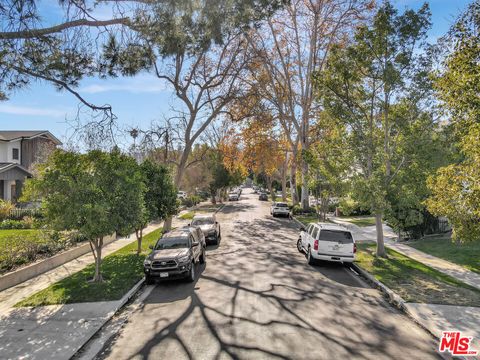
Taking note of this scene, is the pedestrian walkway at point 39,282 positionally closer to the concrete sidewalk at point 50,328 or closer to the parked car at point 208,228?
the concrete sidewalk at point 50,328

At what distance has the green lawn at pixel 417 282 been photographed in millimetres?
10680

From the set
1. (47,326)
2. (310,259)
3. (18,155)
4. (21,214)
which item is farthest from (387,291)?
(18,155)

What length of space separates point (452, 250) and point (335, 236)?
6.85m

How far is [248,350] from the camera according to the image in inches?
291

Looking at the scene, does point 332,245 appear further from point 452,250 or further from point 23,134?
point 23,134

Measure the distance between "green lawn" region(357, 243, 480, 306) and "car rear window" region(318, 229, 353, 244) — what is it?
4.67 ft

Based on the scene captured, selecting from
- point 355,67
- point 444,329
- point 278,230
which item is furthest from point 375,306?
point 278,230

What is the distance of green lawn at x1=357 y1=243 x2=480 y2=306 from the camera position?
1068 centimetres

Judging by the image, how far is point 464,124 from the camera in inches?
356

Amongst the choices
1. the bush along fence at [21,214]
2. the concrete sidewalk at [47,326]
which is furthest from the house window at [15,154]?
the concrete sidewalk at [47,326]

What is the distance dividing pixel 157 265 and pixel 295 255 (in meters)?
7.63

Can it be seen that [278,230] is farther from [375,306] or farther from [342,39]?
[342,39]

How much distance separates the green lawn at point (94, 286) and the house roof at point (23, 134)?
30.3 meters

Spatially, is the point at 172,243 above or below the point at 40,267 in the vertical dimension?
above
